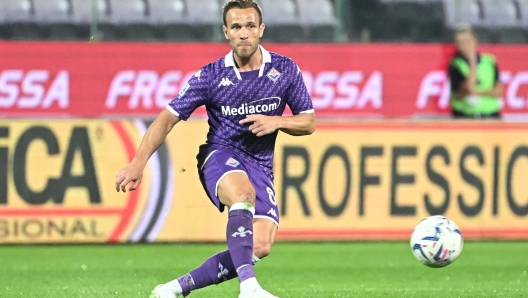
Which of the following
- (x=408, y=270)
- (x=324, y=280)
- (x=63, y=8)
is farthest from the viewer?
(x=63, y=8)

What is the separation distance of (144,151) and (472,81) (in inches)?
328

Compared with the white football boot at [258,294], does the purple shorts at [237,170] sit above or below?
above

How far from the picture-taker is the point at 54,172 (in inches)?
396

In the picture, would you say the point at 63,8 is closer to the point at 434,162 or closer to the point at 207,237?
the point at 207,237

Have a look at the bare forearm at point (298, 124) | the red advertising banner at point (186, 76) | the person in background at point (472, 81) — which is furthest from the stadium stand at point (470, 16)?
the bare forearm at point (298, 124)

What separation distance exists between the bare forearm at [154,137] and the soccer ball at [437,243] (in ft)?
6.54

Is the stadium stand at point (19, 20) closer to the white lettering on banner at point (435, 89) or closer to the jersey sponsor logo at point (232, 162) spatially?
the white lettering on banner at point (435, 89)

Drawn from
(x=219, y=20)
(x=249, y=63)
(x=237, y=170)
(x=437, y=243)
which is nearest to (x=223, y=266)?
(x=237, y=170)

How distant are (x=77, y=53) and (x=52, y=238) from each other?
12.4ft

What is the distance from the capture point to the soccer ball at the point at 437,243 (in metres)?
6.46

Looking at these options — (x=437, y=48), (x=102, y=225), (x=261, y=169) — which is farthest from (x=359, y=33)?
(x=261, y=169)

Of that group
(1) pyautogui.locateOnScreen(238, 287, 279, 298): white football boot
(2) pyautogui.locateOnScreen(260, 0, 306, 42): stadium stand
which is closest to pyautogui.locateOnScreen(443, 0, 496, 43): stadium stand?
(2) pyautogui.locateOnScreen(260, 0, 306, 42): stadium stand

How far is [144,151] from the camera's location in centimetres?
546

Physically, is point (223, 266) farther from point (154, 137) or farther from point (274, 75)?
point (274, 75)
